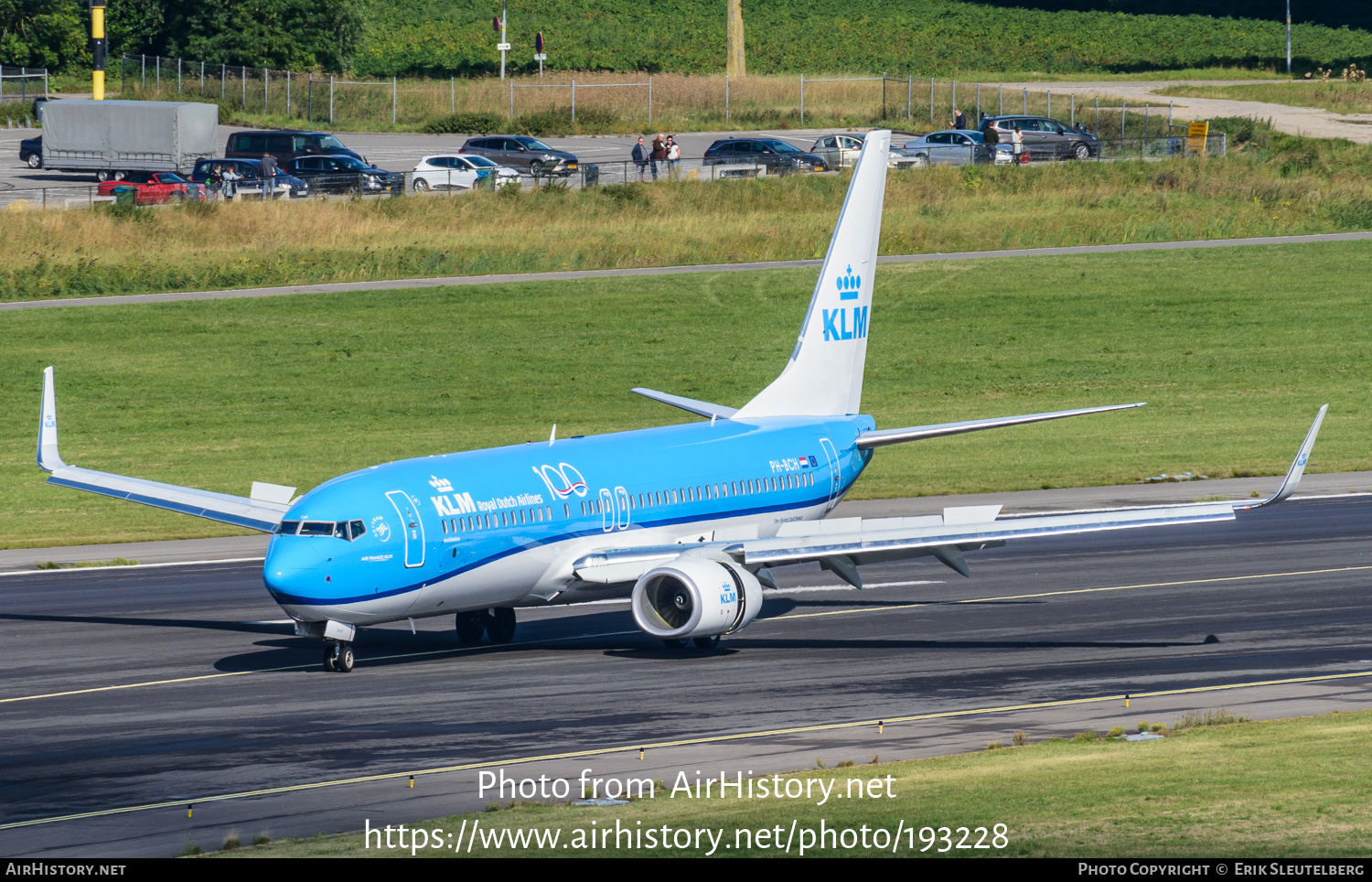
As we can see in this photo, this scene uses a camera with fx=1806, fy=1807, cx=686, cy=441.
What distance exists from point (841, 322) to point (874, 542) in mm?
10306

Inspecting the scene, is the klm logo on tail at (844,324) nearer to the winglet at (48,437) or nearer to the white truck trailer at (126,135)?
the winglet at (48,437)

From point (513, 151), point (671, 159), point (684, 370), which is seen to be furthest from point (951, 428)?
point (513, 151)

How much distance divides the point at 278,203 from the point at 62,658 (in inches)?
2266

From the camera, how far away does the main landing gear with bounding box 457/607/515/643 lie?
117 feet

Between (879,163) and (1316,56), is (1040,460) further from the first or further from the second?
(1316,56)

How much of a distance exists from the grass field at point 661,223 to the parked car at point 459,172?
7.46 m

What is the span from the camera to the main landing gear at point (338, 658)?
32.3 metres

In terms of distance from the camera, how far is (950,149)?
110 m

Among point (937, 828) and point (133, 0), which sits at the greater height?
point (133, 0)

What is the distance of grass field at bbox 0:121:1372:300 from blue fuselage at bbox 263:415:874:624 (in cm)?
5073

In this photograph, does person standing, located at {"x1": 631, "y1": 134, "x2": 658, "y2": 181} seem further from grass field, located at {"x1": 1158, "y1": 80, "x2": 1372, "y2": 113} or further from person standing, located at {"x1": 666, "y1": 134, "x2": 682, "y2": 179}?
grass field, located at {"x1": 1158, "y1": 80, "x2": 1372, "y2": 113}

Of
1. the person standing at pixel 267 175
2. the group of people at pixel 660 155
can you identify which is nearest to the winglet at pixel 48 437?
the person standing at pixel 267 175

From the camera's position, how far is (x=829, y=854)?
1831 centimetres

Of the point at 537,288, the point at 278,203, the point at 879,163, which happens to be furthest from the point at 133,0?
the point at 879,163
